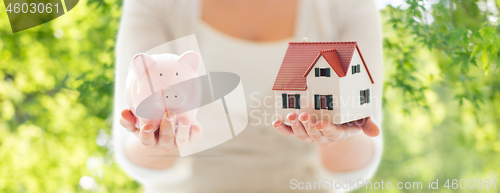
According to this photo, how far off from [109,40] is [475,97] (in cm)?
129

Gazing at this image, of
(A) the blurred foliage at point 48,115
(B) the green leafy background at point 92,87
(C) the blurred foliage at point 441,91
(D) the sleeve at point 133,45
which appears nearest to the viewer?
(D) the sleeve at point 133,45

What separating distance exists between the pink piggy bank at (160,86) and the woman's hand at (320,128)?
0.41 ft

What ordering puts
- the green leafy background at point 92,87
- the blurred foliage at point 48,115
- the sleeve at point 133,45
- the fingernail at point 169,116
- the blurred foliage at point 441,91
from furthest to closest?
the blurred foliage at point 48,115
the green leafy background at point 92,87
the blurred foliage at point 441,91
the sleeve at point 133,45
the fingernail at point 169,116

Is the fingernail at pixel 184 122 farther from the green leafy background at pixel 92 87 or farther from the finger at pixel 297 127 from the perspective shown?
the green leafy background at pixel 92 87

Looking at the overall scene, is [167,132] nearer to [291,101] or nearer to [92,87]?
[291,101]

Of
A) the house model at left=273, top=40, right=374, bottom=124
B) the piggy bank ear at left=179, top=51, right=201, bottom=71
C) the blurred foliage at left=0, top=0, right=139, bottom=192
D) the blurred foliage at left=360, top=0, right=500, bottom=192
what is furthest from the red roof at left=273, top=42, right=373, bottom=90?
the blurred foliage at left=0, top=0, right=139, bottom=192

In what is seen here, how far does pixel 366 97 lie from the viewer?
0.56 metres

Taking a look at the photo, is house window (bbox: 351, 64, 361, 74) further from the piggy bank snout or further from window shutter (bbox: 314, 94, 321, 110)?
the piggy bank snout

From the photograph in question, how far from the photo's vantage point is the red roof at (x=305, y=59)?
531 millimetres

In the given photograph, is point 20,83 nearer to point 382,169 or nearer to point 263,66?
point 263,66

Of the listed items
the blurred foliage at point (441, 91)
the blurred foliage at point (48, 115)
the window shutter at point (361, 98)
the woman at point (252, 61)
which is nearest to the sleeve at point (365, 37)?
the woman at point (252, 61)

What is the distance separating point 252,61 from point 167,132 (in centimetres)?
23

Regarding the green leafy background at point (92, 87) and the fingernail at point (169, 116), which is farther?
the green leafy background at point (92, 87)

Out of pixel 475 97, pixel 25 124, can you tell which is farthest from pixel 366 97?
pixel 25 124
